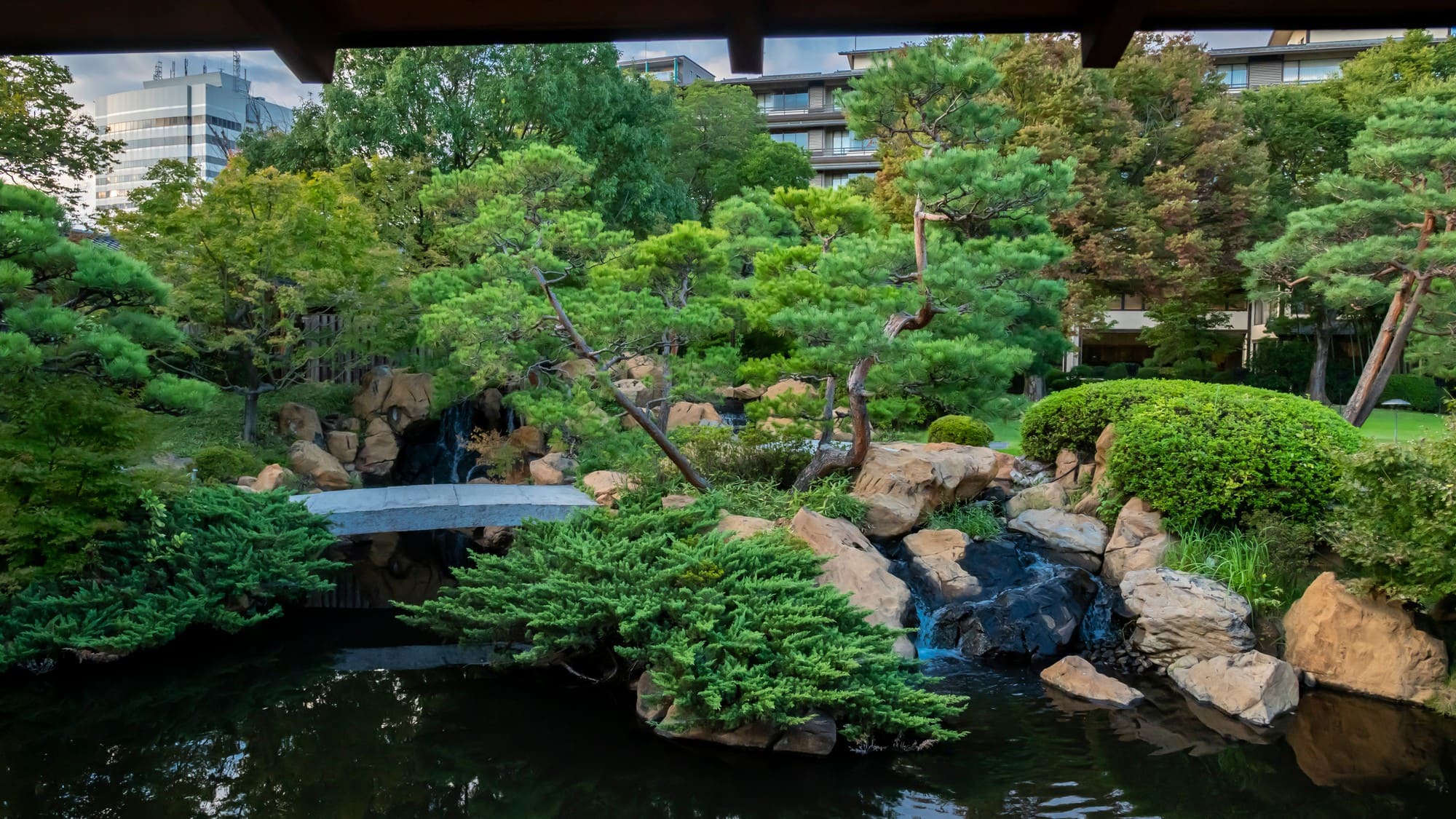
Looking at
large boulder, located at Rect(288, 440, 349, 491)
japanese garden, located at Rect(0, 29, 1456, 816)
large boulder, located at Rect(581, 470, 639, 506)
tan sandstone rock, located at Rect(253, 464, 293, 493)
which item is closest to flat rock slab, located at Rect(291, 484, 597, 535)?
japanese garden, located at Rect(0, 29, 1456, 816)

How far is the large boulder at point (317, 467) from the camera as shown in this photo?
523 inches

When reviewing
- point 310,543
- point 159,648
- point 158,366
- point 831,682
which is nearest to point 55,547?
point 159,648

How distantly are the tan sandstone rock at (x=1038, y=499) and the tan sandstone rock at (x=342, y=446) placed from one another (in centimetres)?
1000

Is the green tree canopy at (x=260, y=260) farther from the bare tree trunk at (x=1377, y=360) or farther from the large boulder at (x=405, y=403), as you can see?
the bare tree trunk at (x=1377, y=360)

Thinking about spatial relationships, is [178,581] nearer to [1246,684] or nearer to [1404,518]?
[1246,684]

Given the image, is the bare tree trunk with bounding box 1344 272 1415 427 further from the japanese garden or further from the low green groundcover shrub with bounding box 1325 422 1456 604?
the low green groundcover shrub with bounding box 1325 422 1456 604

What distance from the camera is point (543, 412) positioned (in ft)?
34.1

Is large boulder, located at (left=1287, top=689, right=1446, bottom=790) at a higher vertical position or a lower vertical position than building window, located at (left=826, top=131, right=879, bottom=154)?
lower

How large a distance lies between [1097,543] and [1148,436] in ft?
3.86

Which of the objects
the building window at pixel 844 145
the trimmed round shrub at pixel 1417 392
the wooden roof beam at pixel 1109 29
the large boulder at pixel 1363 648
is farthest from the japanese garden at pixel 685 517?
the building window at pixel 844 145

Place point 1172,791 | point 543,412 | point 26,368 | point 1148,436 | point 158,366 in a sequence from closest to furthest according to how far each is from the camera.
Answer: point 1172,791, point 26,368, point 1148,436, point 543,412, point 158,366

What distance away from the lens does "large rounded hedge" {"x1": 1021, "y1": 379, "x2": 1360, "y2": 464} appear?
909 centimetres

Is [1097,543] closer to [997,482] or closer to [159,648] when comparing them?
[997,482]

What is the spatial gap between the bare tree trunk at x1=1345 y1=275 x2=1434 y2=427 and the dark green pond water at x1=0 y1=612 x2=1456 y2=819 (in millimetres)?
8298
